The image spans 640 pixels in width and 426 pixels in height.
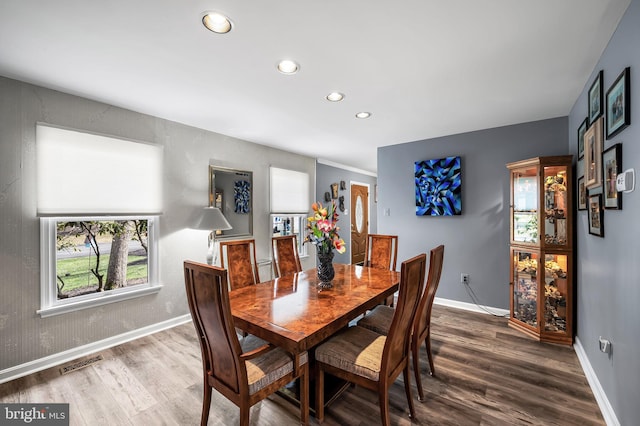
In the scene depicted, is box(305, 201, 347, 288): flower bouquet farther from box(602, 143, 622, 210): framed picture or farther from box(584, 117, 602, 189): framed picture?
box(584, 117, 602, 189): framed picture

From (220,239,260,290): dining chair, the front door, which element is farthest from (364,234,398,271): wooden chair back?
the front door

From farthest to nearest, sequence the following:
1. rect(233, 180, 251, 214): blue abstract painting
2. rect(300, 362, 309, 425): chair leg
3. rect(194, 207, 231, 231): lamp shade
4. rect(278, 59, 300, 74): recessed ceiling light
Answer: rect(233, 180, 251, 214): blue abstract painting, rect(194, 207, 231, 231): lamp shade, rect(278, 59, 300, 74): recessed ceiling light, rect(300, 362, 309, 425): chair leg

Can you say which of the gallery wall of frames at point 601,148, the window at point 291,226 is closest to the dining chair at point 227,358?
the gallery wall of frames at point 601,148

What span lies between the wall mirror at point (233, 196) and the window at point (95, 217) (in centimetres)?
73

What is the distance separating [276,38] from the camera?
177 centimetres

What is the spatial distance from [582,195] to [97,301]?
4643 mm

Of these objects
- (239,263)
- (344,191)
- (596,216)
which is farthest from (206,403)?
(344,191)

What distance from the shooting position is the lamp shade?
3.33 metres

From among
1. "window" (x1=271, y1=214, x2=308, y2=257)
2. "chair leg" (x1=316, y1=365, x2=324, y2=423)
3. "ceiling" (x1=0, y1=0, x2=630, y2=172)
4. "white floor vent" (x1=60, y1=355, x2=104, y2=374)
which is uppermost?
"ceiling" (x1=0, y1=0, x2=630, y2=172)

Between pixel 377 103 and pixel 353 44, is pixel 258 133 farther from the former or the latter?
pixel 353 44

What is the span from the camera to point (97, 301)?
2.71 metres

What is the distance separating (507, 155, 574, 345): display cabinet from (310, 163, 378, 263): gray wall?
323 cm

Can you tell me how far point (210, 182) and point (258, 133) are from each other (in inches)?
36.7

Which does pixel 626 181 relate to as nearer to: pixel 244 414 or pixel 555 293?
pixel 555 293
